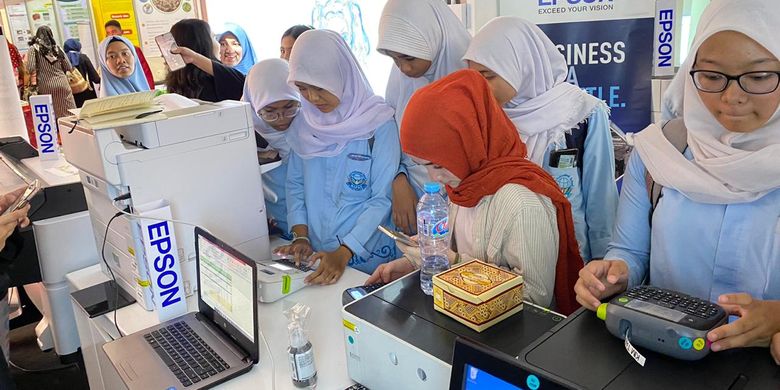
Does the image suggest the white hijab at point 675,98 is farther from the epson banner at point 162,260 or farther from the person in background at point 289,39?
the person in background at point 289,39

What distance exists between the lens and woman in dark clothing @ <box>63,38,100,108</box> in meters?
4.44

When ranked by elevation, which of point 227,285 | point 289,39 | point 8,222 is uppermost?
point 289,39

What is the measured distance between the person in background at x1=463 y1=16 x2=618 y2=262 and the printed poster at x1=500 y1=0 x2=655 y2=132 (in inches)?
36.3

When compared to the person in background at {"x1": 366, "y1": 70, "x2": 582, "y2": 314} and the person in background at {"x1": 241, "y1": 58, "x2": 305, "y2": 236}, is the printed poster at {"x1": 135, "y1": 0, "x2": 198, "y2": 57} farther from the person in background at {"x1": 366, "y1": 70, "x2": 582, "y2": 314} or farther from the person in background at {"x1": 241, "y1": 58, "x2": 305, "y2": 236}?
the person in background at {"x1": 366, "y1": 70, "x2": 582, "y2": 314}

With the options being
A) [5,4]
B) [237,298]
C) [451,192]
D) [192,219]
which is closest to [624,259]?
[451,192]

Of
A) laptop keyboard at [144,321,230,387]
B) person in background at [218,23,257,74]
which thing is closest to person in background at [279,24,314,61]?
person in background at [218,23,257,74]

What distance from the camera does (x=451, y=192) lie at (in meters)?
1.32

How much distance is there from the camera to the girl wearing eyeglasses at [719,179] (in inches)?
37.6

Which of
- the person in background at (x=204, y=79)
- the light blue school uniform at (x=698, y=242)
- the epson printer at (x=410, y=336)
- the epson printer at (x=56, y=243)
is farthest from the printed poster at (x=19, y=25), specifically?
the light blue school uniform at (x=698, y=242)

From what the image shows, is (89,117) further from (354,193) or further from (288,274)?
(354,193)

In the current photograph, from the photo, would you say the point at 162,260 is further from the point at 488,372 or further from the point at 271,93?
the point at 488,372

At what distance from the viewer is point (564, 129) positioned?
170 centimetres

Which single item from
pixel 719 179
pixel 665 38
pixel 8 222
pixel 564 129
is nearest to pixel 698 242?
pixel 719 179

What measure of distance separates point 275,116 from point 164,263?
746 mm
